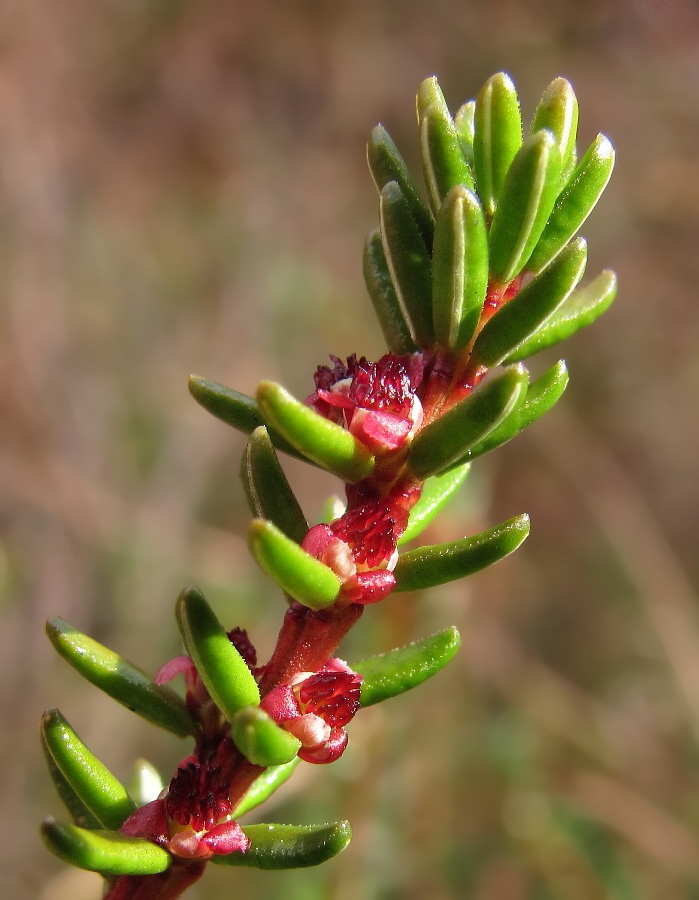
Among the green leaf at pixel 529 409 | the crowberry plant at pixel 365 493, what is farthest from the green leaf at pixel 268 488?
the green leaf at pixel 529 409

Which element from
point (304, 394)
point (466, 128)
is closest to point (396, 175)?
point (466, 128)

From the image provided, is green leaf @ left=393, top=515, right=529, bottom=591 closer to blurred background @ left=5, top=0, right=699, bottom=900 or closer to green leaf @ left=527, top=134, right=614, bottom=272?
green leaf @ left=527, top=134, right=614, bottom=272

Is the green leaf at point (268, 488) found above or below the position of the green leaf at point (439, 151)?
below

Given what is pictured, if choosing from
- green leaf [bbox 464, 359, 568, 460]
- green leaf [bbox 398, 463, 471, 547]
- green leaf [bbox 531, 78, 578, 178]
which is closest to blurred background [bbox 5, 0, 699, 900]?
green leaf [bbox 398, 463, 471, 547]

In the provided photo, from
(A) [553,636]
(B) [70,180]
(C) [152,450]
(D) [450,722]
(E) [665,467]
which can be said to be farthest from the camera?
(E) [665,467]

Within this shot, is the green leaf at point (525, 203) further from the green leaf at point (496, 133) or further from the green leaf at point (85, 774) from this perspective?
the green leaf at point (85, 774)

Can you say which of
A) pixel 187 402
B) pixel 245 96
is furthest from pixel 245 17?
pixel 187 402

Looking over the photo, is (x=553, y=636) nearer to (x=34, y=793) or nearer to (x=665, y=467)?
(x=665, y=467)
